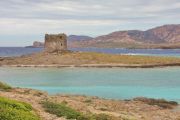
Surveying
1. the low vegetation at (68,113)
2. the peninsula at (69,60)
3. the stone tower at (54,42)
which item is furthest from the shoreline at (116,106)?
the stone tower at (54,42)

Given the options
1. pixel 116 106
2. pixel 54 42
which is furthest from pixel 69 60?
pixel 116 106

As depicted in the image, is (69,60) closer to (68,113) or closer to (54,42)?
(54,42)

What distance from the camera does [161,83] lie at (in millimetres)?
52375

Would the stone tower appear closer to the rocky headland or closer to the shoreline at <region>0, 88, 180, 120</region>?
the rocky headland

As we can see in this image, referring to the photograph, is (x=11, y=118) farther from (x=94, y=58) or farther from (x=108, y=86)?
(x=94, y=58)

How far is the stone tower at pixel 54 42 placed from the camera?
304ft

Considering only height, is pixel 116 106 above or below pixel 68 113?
below

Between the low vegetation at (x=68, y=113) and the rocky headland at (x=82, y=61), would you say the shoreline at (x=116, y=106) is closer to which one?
the low vegetation at (x=68, y=113)

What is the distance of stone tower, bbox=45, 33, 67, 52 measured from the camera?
92625 mm

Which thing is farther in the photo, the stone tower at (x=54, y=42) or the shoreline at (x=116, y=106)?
the stone tower at (x=54, y=42)

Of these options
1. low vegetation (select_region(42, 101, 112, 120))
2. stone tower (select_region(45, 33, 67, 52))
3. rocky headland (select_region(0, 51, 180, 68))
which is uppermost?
stone tower (select_region(45, 33, 67, 52))

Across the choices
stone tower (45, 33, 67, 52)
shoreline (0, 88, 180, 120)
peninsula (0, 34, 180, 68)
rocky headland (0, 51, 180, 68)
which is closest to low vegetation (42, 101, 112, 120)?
shoreline (0, 88, 180, 120)

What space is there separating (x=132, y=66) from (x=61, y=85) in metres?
33.7

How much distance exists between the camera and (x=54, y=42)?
93.2m
